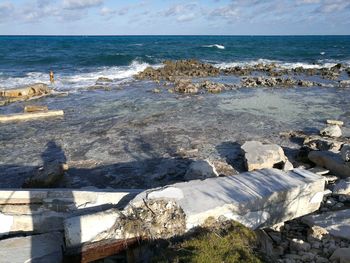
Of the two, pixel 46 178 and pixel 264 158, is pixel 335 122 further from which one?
pixel 46 178

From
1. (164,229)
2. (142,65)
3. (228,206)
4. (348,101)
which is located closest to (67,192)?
(164,229)

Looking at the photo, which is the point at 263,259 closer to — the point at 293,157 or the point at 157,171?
the point at 157,171

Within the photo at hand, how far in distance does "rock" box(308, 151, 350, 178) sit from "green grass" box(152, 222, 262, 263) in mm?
3616

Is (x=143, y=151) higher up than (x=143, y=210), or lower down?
lower down

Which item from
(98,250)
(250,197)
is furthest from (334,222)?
(98,250)

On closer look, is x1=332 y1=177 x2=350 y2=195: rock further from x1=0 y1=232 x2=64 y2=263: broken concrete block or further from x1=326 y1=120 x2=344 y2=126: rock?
x1=326 y1=120 x2=344 y2=126: rock

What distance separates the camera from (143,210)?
4.80 meters

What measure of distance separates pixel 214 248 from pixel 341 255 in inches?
58.5

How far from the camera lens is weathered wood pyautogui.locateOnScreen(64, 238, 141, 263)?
14.2ft

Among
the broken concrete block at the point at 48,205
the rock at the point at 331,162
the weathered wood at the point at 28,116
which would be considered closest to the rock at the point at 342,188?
the rock at the point at 331,162

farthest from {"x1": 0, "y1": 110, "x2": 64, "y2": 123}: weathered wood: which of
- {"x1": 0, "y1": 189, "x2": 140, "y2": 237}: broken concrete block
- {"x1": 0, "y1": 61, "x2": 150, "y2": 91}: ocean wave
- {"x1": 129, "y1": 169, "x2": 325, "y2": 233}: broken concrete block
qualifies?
{"x1": 129, "y1": 169, "x2": 325, "y2": 233}: broken concrete block

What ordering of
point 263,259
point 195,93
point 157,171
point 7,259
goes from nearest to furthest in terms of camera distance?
point 263,259
point 7,259
point 157,171
point 195,93

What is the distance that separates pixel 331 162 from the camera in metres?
7.74

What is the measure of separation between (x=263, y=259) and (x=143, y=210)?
1.60 m
